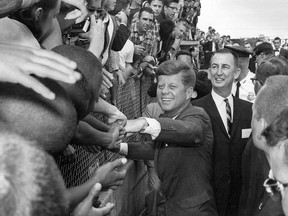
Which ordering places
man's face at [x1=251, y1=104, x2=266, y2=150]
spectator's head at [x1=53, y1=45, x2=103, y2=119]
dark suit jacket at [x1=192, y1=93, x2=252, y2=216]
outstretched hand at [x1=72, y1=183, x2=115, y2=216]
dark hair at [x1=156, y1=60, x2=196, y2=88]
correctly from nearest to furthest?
spectator's head at [x1=53, y1=45, x2=103, y2=119] < outstretched hand at [x1=72, y1=183, x2=115, y2=216] < man's face at [x1=251, y1=104, x2=266, y2=150] < dark hair at [x1=156, y1=60, x2=196, y2=88] < dark suit jacket at [x1=192, y1=93, x2=252, y2=216]

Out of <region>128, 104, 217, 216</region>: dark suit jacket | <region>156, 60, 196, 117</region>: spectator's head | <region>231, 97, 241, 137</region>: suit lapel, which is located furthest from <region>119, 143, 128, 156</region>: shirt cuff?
<region>231, 97, 241, 137</region>: suit lapel

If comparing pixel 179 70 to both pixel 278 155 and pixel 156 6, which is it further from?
pixel 156 6

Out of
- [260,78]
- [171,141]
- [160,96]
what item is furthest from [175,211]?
[260,78]

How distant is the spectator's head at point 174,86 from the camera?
3.50 metres

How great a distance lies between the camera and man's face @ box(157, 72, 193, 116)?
11.5 ft

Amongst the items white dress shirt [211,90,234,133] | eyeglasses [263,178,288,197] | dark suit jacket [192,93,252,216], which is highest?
eyeglasses [263,178,288,197]

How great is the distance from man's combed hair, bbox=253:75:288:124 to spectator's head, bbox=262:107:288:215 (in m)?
0.15

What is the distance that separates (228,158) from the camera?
158 inches

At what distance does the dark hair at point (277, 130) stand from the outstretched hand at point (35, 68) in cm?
114

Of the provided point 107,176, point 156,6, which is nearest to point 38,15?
point 107,176

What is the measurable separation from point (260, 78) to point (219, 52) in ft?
2.05

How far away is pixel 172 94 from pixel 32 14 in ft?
6.46

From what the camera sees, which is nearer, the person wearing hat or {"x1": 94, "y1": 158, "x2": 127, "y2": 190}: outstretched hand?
{"x1": 94, "y1": 158, "x2": 127, "y2": 190}: outstretched hand

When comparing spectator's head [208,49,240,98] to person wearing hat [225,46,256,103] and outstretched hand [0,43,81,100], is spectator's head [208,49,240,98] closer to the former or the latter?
person wearing hat [225,46,256,103]
